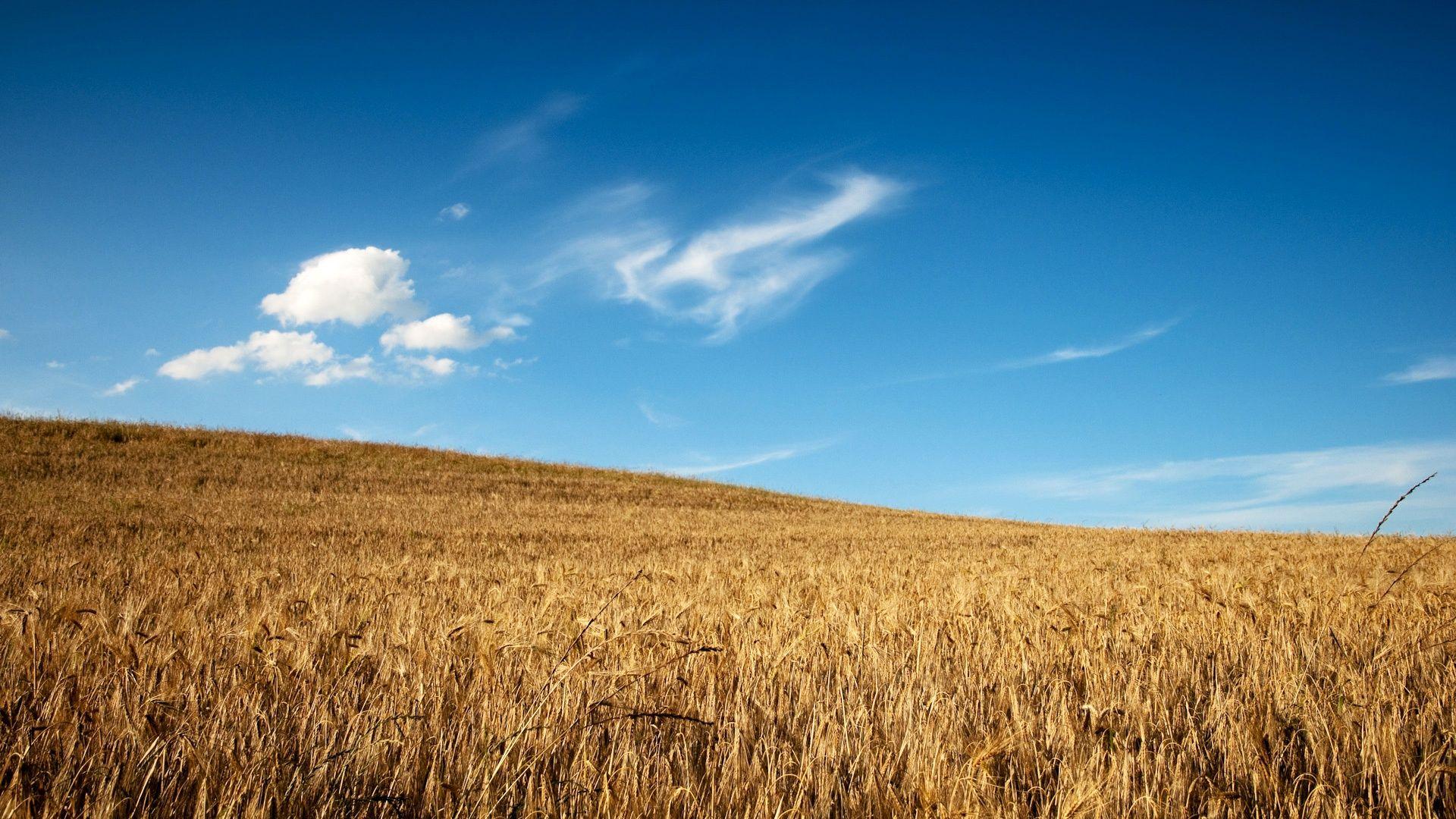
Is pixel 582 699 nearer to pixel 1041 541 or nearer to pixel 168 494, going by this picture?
pixel 1041 541

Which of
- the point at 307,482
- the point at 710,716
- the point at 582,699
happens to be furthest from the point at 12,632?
the point at 307,482

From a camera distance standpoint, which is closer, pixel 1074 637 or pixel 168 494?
pixel 1074 637

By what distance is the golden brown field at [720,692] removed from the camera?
215cm

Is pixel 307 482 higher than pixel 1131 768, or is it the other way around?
pixel 307 482

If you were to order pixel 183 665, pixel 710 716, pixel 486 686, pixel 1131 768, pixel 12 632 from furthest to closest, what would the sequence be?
pixel 12 632
pixel 183 665
pixel 486 686
pixel 710 716
pixel 1131 768

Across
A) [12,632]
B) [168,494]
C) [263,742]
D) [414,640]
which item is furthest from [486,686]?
[168,494]

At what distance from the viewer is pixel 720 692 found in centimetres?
333

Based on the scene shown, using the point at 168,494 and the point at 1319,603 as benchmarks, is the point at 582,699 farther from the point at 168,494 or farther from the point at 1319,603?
the point at 168,494

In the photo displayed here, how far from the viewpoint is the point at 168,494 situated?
19344 millimetres

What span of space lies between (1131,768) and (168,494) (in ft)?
76.0

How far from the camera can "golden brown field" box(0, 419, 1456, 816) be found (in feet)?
7.06

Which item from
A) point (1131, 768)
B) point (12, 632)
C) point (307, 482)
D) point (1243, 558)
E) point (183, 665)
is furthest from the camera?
point (307, 482)

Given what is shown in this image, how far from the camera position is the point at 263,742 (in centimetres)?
250

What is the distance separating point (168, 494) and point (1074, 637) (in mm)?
22299
